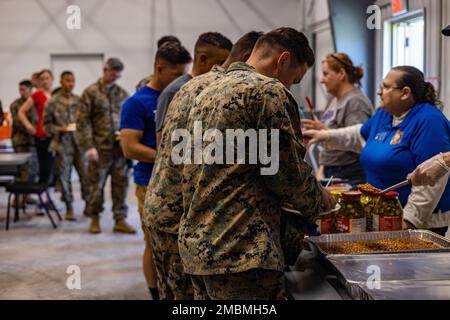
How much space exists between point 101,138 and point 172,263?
3.46 meters

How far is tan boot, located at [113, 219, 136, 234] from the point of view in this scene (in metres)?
5.69

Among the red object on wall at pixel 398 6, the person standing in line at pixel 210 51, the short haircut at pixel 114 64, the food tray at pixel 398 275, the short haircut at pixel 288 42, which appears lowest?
the food tray at pixel 398 275

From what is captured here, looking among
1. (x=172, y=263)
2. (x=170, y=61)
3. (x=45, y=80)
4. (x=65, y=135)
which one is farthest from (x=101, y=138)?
(x=172, y=263)

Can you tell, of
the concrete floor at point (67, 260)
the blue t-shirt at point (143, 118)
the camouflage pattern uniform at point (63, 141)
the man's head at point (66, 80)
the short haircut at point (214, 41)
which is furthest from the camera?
the camouflage pattern uniform at point (63, 141)

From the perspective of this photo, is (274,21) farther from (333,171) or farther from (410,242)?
(410,242)

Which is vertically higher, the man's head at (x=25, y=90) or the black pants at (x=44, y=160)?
the man's head at (x=25, y=90)

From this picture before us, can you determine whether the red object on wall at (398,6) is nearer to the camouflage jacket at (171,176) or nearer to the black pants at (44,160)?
the camouflage jacket at (171,176)

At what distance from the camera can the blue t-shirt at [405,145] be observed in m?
2.23

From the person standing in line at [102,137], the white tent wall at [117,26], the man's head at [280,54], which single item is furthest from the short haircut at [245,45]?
the white tent wall at [117,26]

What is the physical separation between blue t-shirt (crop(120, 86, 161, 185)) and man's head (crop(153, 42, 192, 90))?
13 centimetres

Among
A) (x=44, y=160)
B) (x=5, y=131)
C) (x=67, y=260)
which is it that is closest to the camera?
(x=67, y=260)

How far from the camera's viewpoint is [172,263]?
2.22 meters

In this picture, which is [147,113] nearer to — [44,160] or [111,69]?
[111,69]

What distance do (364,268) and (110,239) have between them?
411 cm
